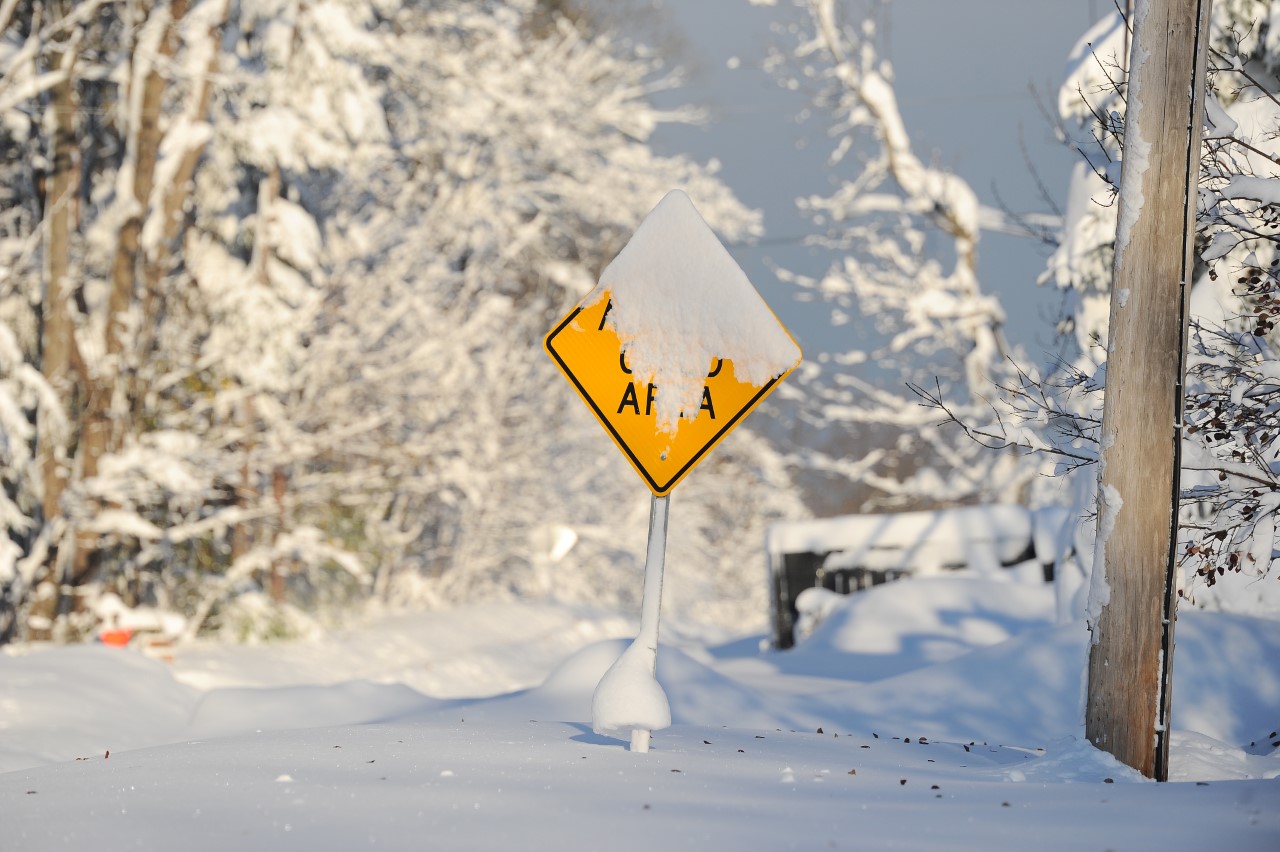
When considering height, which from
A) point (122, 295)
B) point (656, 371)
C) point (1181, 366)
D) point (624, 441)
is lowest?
point (624, 441)

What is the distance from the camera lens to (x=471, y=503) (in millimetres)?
22000

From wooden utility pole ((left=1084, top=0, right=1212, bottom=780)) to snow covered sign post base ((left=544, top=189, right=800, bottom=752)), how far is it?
1.33m

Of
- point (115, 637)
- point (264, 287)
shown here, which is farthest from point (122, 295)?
point (115, 637)

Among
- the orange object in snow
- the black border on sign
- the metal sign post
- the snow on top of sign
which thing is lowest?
the orange object in snow

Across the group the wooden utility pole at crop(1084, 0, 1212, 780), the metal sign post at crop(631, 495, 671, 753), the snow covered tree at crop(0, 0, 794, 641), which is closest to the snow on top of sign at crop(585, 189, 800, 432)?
the metal sign post at crop(631, 495, 671, 753)

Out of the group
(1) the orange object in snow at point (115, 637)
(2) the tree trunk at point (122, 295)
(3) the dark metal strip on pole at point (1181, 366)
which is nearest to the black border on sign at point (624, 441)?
(3) the dark metal strip on pole at point (1181, 366)

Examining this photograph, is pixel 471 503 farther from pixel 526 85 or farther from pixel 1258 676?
pixel 1258 676

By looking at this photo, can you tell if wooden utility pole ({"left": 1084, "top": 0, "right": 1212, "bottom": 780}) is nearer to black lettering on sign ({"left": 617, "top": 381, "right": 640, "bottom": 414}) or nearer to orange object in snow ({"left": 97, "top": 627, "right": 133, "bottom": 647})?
black lettering on sign ({"left": 617, "top": 381, "right": 640, "bottom": 414})

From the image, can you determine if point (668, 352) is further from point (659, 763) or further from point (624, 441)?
point (659, 763)

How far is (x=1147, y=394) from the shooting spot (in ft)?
17.2

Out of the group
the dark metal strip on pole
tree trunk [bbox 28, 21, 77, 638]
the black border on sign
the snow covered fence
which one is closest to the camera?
the black border on sign

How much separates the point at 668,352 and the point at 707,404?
0.79ft

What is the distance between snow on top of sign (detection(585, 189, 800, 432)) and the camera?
16.8 feet

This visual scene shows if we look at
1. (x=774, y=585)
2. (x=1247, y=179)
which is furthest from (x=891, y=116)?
(x=1247, y=179)
